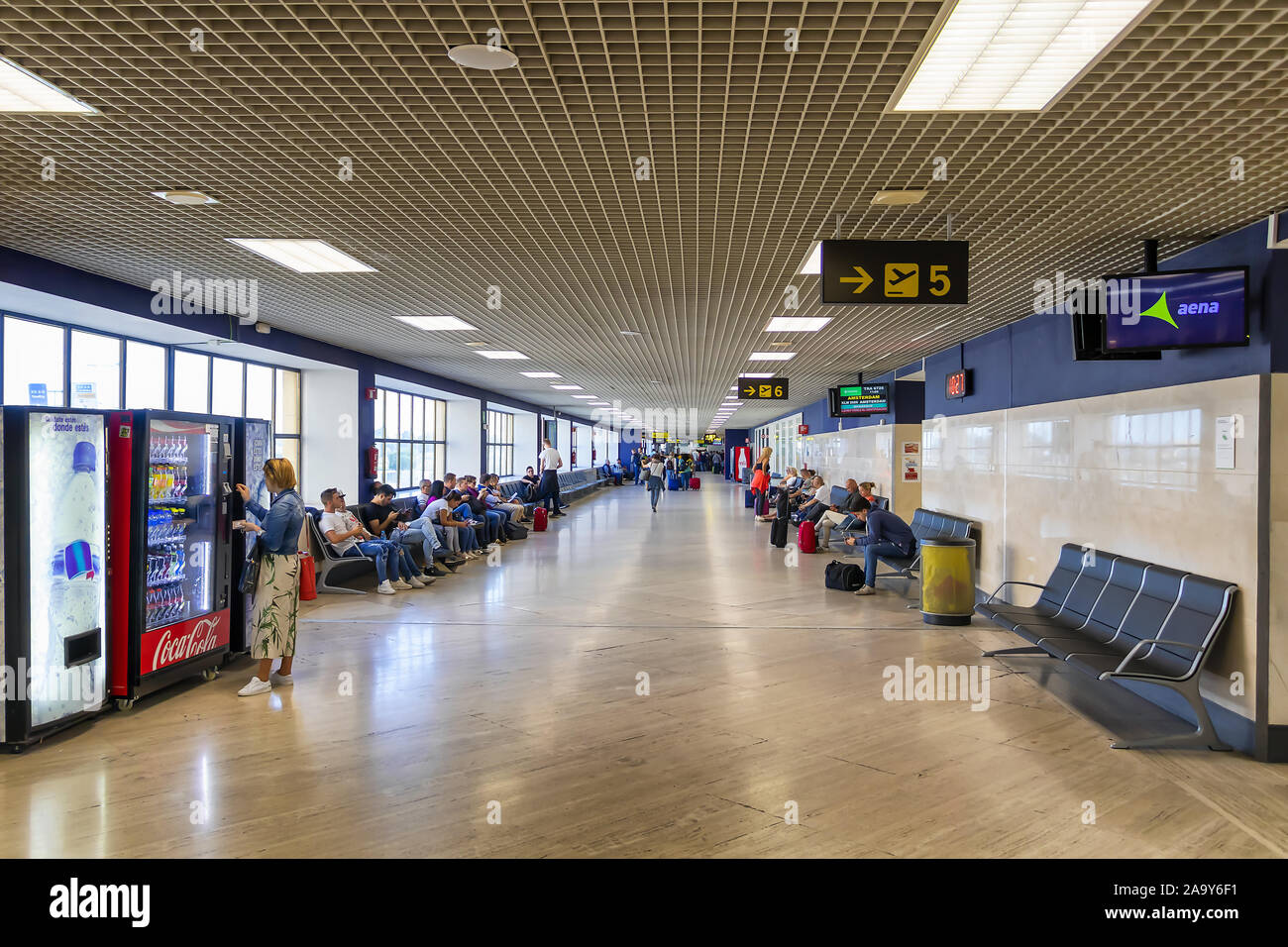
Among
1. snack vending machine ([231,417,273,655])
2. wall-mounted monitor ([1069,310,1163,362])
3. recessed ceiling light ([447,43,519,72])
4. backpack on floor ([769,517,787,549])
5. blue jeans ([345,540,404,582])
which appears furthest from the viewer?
backpack on floor ([769,517,787,549])

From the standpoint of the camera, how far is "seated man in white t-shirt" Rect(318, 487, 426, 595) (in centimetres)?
985

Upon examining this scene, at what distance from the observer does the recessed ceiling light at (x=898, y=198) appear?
4879mm

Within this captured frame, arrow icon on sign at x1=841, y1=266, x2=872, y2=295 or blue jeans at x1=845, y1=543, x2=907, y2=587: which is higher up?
arrow icon on sign at x1=841, y1=266, x2=872, y2=295

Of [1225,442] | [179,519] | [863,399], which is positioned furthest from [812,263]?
[863,399]

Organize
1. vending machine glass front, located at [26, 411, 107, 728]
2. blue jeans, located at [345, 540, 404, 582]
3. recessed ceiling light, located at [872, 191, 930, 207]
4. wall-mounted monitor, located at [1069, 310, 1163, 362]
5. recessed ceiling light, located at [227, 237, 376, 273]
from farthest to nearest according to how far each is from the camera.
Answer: blue jeans, located at [345, 540, 404, 582] → recessed ceiling light, located at [227, 237, 376, 273] → wall-mounted monitor, located at [1069, 310, 1163, 362] → recessed ceiling light, located at [872, 191, 930, 207] → vending machine glass front, located at [26, 411, 107, 728]

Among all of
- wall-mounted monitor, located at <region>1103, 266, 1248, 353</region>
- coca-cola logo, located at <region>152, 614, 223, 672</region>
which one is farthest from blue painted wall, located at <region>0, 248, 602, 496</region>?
wall-mounted monitor, located at <region>1103, 266, 1248, 353</region>

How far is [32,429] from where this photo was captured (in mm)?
4805

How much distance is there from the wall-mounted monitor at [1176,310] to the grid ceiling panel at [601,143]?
1.26 ft

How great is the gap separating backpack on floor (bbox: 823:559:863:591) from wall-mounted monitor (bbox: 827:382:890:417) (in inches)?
246

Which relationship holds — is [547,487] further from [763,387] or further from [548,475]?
[763,387]

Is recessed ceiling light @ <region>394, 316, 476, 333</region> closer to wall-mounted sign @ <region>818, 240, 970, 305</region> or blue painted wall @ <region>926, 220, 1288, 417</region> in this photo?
A: wall-mounted sign @ <region>818, 240, 970, 305</region>

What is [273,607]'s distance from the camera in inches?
228

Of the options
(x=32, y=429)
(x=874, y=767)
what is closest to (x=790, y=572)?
(x=874, y=767)
